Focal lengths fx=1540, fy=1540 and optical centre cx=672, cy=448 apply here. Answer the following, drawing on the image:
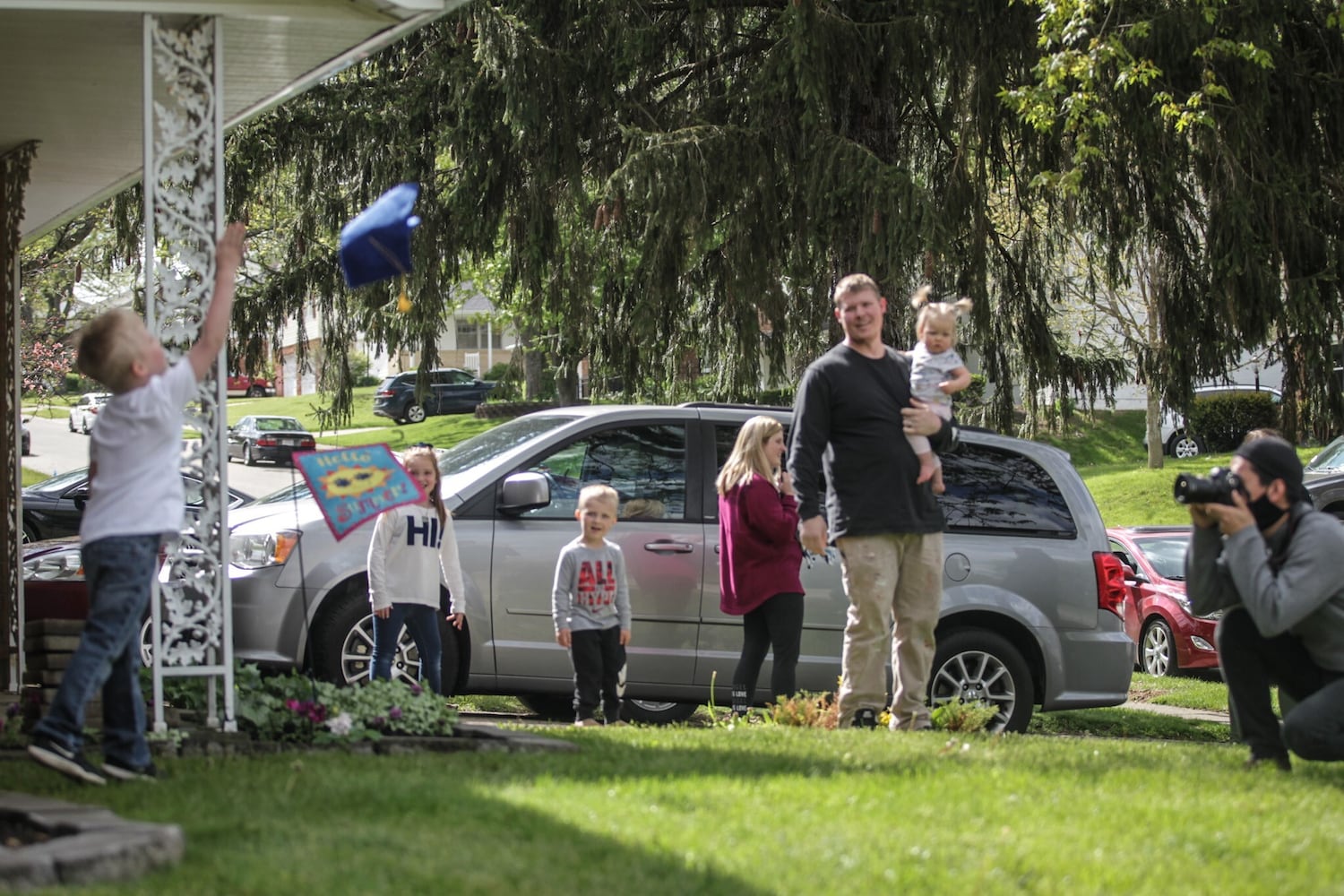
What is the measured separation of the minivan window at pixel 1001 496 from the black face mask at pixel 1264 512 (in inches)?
135

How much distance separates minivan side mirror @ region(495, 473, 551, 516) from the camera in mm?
8875

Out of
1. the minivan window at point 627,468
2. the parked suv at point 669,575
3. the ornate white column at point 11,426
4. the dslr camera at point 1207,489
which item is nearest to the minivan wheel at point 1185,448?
the parked suv at point 669,575

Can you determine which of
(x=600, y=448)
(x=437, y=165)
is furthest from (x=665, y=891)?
(x=437, y=165)

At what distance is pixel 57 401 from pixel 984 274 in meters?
61.1

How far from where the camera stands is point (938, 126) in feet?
45.4

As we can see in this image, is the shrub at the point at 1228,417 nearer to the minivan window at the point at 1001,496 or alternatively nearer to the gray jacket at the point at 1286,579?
the minivan window at the point at 1001,496

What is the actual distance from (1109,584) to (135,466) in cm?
629

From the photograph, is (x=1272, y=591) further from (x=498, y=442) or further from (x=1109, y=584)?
(x=498, y=442)

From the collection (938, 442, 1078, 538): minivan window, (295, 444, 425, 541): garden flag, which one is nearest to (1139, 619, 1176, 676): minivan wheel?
(938, 442, 1078, 538): minivan window

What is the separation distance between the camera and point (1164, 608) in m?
15.2

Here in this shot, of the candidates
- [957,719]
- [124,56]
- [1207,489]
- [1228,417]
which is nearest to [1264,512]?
[1207,489]

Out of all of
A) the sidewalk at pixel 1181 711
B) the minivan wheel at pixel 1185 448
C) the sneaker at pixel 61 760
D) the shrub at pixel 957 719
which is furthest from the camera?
the minivan wheel at pixel 1185 448

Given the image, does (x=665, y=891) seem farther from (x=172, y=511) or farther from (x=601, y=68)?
(x=601, y=68)

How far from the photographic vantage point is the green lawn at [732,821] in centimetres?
425
